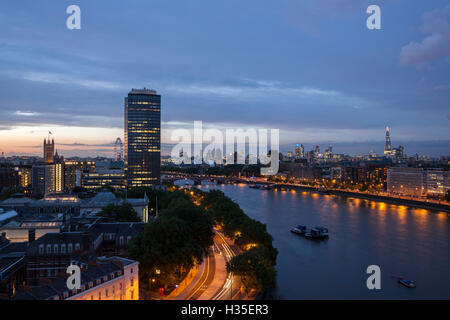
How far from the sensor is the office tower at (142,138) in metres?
34.3

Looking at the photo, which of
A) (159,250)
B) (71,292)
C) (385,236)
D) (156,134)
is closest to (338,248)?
(385,236)

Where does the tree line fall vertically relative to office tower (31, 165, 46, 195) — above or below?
below

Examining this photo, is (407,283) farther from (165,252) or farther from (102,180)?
(102,180)

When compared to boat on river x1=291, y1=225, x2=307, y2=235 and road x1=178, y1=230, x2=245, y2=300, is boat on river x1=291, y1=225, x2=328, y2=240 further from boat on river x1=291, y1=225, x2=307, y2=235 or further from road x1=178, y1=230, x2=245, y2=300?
road x1=178, y1=230, x2=245, y2=300

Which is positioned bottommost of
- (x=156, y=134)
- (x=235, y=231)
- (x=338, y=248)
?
(x=338, y=248)

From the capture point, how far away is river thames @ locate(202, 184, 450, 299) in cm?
1041

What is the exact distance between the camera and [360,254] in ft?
46.6

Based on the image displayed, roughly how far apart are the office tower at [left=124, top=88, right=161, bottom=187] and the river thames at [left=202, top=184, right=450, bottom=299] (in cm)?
1451

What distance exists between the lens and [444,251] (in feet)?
47.6

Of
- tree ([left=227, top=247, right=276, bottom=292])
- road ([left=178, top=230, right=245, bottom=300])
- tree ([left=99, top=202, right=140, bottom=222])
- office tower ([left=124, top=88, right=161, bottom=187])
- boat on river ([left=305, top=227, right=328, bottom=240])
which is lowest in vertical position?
boat on river ([left=305, top=227, right=328, bottom=240])

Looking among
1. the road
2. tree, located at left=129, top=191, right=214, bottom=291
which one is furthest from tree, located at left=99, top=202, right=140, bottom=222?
tree, located at left=129, top=191, right=214, bottom=291

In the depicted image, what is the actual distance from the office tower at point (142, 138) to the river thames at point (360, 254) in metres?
14.5
